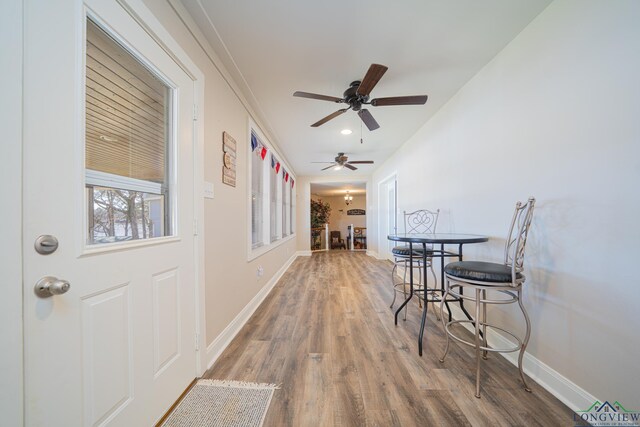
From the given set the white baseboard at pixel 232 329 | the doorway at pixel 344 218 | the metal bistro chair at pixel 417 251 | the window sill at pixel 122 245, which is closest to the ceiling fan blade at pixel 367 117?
the metal bistro chair at pixel 417 251

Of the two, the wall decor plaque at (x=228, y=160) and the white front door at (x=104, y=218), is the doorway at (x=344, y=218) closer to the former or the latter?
the wall decor plaque at (x=228, y=160)

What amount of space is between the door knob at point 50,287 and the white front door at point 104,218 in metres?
0.01

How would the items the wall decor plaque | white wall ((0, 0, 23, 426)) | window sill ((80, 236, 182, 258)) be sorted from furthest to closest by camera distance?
the wall decor plaque < window sill ((80, 236, 182, 258)) < white wall ((0, 0, 23, 426))

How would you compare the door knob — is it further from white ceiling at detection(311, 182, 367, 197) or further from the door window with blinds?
white ceiling at detection(311, 182, 367, 197)

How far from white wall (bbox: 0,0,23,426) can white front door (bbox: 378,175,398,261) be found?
4.79 metres

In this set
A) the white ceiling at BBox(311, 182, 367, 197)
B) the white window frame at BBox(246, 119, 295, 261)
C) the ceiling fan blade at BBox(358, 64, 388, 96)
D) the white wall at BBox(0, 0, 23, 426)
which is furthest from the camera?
the white ceiling at BBox(311, 182, 367, 197)

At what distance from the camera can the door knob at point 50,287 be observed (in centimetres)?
70

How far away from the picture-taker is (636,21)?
1046 millimetres

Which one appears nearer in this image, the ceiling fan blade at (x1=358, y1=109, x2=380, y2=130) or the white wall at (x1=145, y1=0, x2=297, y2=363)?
the white wall at (x1=145, y1=0, x2=297, y2=363)

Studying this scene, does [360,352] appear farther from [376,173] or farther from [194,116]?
[376,173]

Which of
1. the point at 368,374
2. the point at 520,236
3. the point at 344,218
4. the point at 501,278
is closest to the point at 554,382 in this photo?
the point at 501,278

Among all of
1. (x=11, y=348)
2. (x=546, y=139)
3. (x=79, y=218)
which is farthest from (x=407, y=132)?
(x=11, y=348)

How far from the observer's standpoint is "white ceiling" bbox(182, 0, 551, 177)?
1.45 metres

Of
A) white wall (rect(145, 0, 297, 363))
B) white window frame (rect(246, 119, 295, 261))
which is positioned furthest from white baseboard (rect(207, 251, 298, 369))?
white window frame (rect(246, 119, 295, 261))
